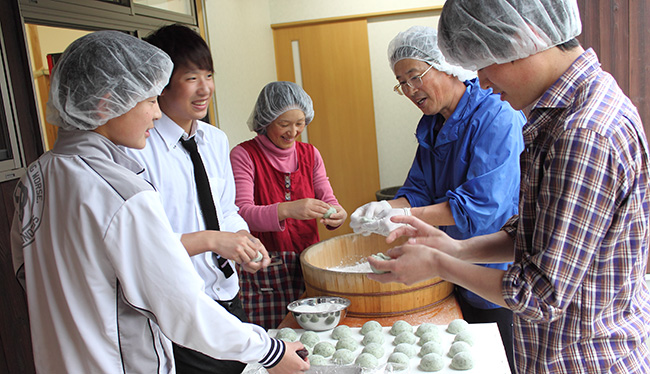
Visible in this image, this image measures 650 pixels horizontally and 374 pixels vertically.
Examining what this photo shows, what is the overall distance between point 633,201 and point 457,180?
100 centimetres

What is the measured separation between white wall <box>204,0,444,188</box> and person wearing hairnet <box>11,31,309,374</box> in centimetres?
282

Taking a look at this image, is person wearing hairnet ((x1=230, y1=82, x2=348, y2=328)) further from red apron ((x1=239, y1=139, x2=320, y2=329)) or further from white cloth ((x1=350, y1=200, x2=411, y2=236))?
white cloth ((x1=350, y1=200, x2=411, y2=236))

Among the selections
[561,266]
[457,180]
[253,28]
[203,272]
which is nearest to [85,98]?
[203,272]

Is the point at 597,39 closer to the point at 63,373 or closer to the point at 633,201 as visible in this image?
the point at 633,201

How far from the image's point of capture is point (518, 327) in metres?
1.12

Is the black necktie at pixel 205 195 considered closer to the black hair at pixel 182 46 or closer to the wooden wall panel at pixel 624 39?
the black hair at pixel 182 46

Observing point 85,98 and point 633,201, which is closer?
point 633,201

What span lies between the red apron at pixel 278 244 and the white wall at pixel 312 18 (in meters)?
1.61

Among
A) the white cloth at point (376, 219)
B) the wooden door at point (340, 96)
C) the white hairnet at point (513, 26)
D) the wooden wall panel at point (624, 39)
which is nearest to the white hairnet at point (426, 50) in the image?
the white cloth at point (376, 219)

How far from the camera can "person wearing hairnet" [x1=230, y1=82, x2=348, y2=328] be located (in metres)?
2.27

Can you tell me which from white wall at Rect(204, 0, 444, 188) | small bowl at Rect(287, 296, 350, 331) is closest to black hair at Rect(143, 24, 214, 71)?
small bowl at Rect(287, 296, 350, 331)

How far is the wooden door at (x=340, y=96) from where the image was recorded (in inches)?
208

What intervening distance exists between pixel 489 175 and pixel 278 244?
1076 mm

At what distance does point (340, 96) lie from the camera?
537 centimetres
